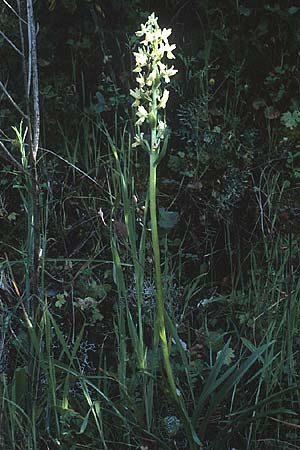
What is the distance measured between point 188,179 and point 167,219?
0.35 meters

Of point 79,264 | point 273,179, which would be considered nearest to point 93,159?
point 79,264

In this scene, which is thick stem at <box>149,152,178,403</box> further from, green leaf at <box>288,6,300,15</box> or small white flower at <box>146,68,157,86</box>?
green leaf at <box>288,6,300,15</box>

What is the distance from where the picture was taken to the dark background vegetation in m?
2.70

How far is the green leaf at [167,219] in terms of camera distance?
3070mm

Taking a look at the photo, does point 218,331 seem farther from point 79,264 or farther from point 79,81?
point 79,81

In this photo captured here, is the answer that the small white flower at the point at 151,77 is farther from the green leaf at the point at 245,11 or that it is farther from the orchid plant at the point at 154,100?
the green leaf at the point at 245,11

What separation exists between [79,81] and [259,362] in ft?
5.36

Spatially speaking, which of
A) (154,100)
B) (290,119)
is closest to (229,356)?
(154,100)

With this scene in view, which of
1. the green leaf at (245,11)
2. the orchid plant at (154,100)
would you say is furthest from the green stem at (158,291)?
the green leaf at (245,11)

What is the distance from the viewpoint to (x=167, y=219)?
121 inches

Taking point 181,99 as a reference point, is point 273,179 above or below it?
below

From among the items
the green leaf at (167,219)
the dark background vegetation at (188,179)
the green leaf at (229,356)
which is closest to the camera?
the green leaf at (229,356)

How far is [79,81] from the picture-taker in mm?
3615

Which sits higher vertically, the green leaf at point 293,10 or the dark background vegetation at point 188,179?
the green leaf at point 293,10
